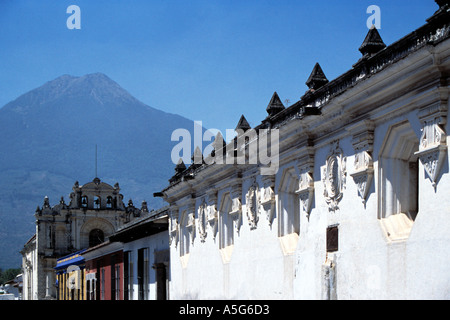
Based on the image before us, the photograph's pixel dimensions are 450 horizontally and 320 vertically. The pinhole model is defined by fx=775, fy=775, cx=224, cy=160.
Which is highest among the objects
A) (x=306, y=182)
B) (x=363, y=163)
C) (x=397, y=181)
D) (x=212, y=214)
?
(x=363, y=163)

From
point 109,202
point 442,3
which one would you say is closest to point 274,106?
point 442,3

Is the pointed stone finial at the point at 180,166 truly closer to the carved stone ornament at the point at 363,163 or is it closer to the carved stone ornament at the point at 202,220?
the carved stone ornament at the point at 202,220

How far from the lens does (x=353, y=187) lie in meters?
14.3

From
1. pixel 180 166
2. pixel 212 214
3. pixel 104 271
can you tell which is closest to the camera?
pixel 212 214

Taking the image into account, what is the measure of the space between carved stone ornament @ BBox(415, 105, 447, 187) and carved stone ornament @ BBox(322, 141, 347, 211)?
281 centimetres

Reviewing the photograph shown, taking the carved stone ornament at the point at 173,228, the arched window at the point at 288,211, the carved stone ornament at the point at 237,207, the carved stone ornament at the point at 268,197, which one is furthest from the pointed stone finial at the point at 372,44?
the carved stone ornament at the point at 173,228

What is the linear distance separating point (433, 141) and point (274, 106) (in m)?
7.43

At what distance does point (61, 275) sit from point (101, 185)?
14.0 meters

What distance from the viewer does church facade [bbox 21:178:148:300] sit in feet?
222

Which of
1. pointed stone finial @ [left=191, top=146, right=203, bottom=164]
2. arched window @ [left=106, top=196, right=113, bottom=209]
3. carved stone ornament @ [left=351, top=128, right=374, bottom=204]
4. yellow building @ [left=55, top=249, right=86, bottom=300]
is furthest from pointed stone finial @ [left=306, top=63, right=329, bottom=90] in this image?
arched window @ [left=106, top=196, right=113, bottom=209]

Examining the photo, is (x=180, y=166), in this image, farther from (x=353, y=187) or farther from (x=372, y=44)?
(x=372, y=44)

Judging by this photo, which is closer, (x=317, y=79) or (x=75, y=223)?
(x=317, y=79)

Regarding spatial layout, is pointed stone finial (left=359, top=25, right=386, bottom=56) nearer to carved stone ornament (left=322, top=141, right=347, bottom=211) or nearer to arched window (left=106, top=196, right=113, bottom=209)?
carved stone ornament (left=322, top=141, right=347, bottom=211)

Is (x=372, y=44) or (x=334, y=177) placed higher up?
(x=372, y=44)
